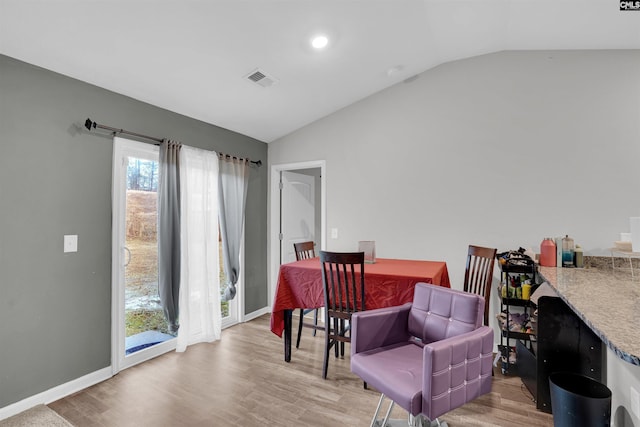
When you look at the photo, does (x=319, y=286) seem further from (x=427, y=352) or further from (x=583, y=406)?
(x=583, y=406)

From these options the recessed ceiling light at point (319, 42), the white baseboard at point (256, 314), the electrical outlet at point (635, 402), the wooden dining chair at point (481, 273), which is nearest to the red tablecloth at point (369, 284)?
the wooden dining chair at point (481, 273)

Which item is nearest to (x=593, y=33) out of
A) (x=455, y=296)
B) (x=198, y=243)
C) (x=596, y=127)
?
(x=596, y=127)

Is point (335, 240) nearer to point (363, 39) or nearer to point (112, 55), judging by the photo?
point (363, 39)

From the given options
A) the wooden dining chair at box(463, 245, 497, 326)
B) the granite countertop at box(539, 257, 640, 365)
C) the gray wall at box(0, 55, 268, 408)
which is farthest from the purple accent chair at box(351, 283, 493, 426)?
the gray wall at box(0, 55, 268, 408)

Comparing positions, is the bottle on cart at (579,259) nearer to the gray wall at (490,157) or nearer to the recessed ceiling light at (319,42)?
the gray wall at (490,157)

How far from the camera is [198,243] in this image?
127 inches

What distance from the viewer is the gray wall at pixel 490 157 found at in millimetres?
2648

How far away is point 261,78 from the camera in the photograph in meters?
2.84

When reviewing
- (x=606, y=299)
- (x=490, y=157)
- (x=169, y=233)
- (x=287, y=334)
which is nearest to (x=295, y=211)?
(x=169, y=233)

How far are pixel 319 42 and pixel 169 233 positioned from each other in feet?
7.10

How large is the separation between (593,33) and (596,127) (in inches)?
30.2

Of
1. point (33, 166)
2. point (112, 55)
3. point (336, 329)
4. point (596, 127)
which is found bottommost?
point (336, 329)

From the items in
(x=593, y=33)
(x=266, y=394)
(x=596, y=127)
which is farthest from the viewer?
(x=596, y=127)

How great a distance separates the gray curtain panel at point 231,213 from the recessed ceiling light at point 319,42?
1.63 metres
